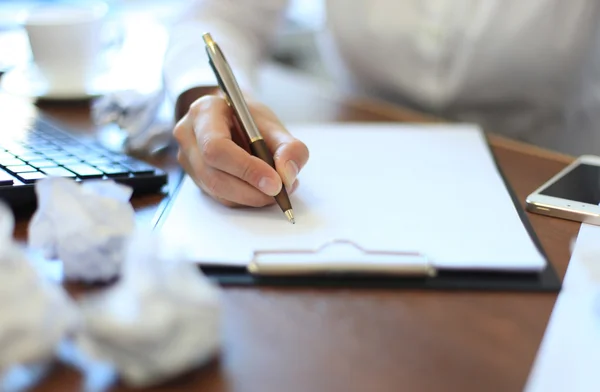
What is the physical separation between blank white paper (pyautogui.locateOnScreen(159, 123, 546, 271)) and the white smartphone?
0.03m

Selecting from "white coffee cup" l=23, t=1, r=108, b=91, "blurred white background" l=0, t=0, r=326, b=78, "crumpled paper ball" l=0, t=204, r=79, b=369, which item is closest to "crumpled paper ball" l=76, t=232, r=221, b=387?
"crumpled paper ball" l=0, t=204, r=79, b=369

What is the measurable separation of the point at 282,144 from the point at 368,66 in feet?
1.44

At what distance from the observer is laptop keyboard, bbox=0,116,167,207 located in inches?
18.2

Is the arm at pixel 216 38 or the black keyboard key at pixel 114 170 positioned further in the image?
the arm at pixel 216 38

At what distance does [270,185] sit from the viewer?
1.48ft

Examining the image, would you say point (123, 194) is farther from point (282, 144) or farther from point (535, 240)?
point (535, 240)

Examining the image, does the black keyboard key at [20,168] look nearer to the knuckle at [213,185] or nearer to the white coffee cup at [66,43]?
the knuckle at [213,185]

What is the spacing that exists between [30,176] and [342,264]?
25 centimetres

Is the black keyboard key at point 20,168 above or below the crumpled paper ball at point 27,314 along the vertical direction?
below

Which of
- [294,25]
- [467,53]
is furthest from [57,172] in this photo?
[294,25]

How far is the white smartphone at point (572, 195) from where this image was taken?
1.54ft

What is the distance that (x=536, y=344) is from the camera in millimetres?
333

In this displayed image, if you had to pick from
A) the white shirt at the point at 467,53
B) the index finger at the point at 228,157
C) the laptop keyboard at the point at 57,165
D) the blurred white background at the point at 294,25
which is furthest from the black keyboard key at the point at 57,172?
the blurred white background at the point at 294,25

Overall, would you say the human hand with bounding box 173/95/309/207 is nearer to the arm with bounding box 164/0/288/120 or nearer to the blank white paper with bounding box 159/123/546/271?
the blank white paper with bounding box 159/123/546/271
